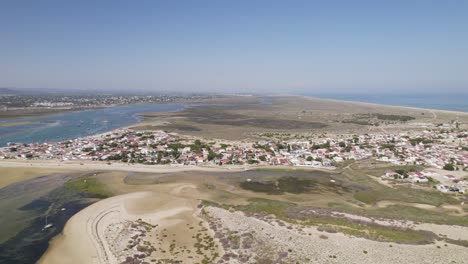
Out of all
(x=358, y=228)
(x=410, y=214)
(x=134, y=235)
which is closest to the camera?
(x=134, y=235)

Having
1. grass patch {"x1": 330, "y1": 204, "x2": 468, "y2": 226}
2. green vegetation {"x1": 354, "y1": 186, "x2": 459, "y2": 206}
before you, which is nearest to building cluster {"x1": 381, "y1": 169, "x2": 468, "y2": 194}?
green vegetation {"x1": 354, "y1": 186, "x2": 459, "y2": 206}

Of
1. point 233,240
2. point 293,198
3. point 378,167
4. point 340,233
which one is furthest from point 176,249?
point 378,167

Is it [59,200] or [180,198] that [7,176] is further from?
[180,198]

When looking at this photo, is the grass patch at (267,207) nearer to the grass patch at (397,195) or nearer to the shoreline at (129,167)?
the grass patch at (397,195)

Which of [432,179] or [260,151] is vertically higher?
[260,151]

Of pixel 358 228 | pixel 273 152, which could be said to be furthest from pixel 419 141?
pixel 358 228

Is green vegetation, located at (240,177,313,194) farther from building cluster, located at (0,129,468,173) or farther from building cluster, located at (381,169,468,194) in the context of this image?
building cluster, located at (381,169,468,194)

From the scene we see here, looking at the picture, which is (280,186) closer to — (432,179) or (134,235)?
(134,235)
